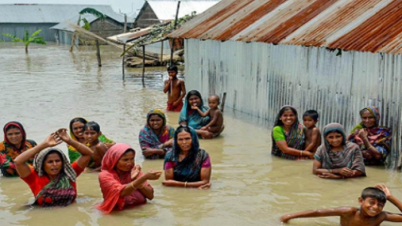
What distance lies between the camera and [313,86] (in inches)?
411

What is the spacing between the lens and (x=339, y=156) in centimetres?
741

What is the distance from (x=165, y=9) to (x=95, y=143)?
3040 cm

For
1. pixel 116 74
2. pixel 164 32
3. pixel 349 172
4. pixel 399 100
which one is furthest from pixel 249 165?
pixel 116 74

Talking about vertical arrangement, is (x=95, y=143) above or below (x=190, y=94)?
below

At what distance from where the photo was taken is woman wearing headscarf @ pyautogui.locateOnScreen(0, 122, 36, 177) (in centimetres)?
776

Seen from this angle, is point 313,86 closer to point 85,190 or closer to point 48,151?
point 85,190

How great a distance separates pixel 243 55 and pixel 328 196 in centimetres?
663

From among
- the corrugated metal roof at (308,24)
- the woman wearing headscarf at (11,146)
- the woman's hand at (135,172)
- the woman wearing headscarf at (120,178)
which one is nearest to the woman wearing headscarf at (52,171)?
the woman wearing headscarf at (120,178)

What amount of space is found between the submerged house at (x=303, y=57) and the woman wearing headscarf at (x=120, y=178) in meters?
3.87

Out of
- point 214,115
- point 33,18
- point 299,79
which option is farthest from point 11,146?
point 33,18

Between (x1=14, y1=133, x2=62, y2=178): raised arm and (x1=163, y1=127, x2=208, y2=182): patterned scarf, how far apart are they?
5.37 feet

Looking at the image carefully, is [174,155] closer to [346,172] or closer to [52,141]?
[52,141]

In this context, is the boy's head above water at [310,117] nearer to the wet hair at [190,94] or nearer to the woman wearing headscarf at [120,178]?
the wet hair at [190,94]

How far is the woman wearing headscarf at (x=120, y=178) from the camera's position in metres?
5.95
